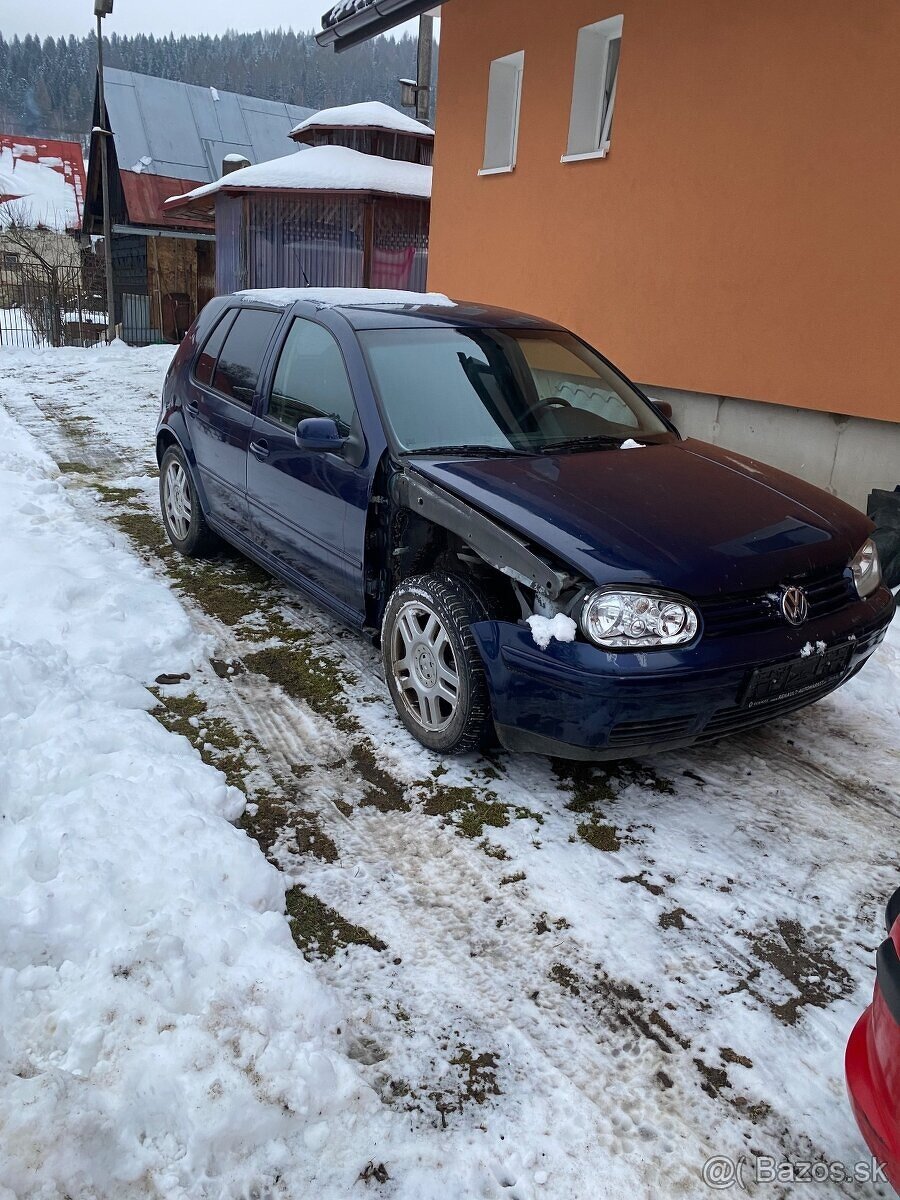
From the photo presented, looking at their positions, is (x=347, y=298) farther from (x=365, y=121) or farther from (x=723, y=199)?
(x=365, y=121)

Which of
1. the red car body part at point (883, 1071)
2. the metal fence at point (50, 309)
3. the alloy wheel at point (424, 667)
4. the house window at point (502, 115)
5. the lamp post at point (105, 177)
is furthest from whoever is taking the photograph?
the metal fence at point (50, 309)

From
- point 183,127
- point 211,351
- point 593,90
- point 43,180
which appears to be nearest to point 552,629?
point 211,351

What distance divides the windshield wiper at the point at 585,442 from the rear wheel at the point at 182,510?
2.62m

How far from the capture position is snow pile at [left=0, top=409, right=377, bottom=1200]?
6.36 feet

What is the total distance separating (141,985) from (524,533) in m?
1.82

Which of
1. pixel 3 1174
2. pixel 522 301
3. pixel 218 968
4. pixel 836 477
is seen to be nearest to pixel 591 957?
pixel 218 968

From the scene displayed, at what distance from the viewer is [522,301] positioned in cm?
984

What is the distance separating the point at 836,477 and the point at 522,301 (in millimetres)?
4364

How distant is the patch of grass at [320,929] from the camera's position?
261cm

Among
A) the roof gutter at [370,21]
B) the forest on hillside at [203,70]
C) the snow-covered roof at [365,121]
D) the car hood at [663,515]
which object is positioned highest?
the forest on hillside at [203,70]

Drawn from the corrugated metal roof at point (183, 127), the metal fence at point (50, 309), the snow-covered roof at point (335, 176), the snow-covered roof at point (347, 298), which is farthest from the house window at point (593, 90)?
the corrugated metal roof at point (183, 127)

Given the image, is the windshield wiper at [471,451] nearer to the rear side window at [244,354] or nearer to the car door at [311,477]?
the car door at [311,477]

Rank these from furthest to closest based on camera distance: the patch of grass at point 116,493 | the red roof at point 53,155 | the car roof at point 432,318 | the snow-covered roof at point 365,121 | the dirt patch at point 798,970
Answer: the red roof at point 53,155
the snow-covered roof at point 365,121
the patch of grass at point 116,493
the car roof at point 432,318
the dirt patch at point 798,970

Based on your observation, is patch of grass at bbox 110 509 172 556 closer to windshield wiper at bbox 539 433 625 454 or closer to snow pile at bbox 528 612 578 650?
windshield wiper at bbox 539 433 625 454
